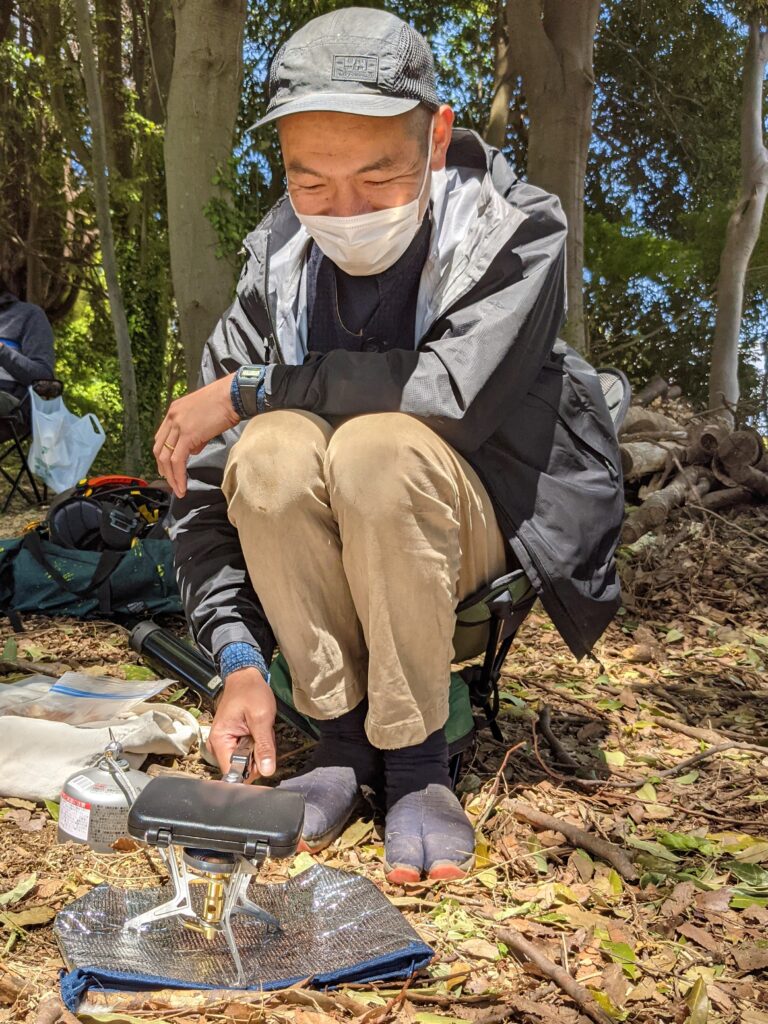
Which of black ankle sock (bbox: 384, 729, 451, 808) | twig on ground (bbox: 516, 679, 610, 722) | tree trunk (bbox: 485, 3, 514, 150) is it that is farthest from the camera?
tree trunk (bbox: 485, 3, 514, 150)

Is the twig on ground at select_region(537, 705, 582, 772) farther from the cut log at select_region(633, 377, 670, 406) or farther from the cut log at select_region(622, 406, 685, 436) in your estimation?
the cut log at select_region(633, 377, 670, 406)

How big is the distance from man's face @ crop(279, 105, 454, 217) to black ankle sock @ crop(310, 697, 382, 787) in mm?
1084

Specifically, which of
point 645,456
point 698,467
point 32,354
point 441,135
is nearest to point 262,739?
point 441,135

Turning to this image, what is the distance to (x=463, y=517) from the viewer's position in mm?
2102

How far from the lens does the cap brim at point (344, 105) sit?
6.08ft

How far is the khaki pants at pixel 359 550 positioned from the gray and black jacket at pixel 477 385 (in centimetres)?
7

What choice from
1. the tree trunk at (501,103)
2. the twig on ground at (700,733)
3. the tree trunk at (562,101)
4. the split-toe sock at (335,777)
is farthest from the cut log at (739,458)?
the tree trunk at (501,103)

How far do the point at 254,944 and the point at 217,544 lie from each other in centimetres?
92

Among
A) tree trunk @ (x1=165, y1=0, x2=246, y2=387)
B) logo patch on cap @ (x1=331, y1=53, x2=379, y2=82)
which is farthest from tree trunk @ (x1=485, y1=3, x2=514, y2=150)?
logo patch on cap @ (x1=331, y1=53, x2=379, y2=82)

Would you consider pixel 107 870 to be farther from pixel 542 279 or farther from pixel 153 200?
pixel 153 200

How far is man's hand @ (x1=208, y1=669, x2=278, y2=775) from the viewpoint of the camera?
1.90 metres

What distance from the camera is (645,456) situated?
5199 millimetres

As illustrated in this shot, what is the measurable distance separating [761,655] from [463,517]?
6.03ft

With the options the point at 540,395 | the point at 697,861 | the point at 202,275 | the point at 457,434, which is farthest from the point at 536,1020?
the point at 202,275
